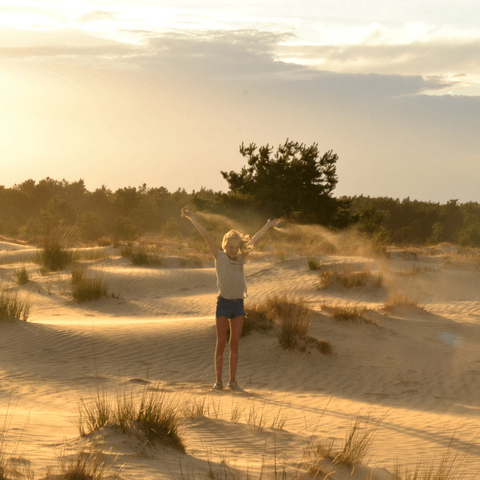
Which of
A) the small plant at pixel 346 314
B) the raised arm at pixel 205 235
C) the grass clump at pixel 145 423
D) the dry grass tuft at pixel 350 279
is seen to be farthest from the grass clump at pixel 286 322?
the grass clump at pixel 145 423

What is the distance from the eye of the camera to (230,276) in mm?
6434

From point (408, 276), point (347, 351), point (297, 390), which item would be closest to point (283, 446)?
point (297, 390)

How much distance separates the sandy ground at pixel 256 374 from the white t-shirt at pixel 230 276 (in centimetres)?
126

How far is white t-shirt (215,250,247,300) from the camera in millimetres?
6391

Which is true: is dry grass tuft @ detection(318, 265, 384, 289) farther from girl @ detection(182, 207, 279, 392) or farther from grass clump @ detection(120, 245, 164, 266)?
A: girl @ detection(182, 207, 279, 392)

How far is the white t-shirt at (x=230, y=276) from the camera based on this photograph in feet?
21.0

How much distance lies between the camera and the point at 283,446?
448 cm

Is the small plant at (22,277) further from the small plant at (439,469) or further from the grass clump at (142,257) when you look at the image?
the small plant at (439,469)

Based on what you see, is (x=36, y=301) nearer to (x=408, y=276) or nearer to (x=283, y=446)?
(x=408, y=276)

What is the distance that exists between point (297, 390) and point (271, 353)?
158cm

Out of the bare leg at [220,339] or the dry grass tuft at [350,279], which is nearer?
the bare leg at [220,339]

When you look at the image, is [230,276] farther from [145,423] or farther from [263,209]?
[263,209]

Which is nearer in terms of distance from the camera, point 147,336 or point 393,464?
point 393,464

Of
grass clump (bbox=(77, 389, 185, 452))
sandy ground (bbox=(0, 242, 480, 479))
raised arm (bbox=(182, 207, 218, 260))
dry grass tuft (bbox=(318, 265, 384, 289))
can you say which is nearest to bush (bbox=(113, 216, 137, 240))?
sandy ground (bbox=(0, 242, 480, 479))
